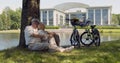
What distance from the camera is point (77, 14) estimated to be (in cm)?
6294

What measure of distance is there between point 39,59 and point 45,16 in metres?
56.6

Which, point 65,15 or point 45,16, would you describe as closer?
point 45,16

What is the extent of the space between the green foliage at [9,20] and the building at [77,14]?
22.2 ft

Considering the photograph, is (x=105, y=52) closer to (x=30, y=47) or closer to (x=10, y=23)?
(x=30, y=47)

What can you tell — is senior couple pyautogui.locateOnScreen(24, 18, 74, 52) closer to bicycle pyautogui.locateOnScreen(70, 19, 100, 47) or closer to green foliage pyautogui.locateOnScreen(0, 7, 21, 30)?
bicycle pyautogui.locateOnScreen(70, 19, 100, 47)

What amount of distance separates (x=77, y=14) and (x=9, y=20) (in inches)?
662

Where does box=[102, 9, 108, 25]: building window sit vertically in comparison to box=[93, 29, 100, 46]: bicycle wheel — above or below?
above

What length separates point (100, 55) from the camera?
514 cm

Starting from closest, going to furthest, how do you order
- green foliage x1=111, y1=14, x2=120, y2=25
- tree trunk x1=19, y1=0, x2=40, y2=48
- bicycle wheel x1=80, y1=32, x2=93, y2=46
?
tree trunk x1=19, y1=0, x2=40, y2=48
bicycle wheel x1=80, y1=32, x2=93, y2=46
green foliage x1=111, y1=14, x2=120, y2=25

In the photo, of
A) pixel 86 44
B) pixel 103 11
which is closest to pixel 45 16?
pixel 103 11

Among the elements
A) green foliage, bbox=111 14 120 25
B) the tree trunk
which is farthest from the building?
the tree trunk

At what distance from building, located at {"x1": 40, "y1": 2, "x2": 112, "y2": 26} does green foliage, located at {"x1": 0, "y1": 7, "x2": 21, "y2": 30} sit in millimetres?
6759

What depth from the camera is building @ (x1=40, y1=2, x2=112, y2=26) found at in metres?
57.5

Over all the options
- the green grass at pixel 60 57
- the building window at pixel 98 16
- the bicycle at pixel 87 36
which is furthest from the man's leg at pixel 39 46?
the building window at pixel 98 16
